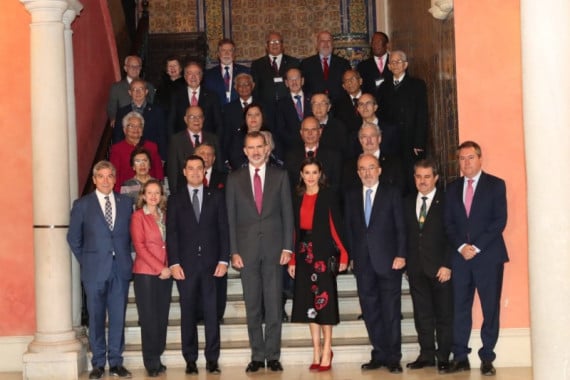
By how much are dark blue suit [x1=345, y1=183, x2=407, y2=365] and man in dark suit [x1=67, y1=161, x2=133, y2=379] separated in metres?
1.80

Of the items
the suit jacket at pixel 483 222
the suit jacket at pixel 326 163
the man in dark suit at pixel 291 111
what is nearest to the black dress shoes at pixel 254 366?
the suit jacket at pixel 326 163

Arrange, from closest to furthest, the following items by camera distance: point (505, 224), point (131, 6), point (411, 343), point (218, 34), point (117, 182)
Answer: point (505, 224) < point (411, 343) < point (117, 182) < point (131, 6) < point (218, 34)

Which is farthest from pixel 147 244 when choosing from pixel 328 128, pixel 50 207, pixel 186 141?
pixel 328 128

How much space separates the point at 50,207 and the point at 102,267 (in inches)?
25.7

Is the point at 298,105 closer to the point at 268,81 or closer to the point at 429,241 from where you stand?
the point at 268,81

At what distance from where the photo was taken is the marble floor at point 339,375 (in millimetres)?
7684

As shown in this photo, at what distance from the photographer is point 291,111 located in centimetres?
950

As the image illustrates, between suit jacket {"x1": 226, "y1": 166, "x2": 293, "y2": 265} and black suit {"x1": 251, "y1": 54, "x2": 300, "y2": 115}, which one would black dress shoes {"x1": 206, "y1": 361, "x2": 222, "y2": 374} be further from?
black suit {"x1": 251, "y1": 54, "x2": 300, "y2": 115}

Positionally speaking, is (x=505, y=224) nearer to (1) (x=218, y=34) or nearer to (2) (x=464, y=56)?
(2) (x=464, y=56)

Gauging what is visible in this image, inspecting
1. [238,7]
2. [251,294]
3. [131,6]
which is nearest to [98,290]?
[251,294]

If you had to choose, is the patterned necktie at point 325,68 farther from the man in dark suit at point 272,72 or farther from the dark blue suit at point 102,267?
the dark blue suit at point 102,267

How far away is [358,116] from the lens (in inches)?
375

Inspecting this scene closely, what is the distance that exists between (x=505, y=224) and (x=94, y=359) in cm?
328

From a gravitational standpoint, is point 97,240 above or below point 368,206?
below
